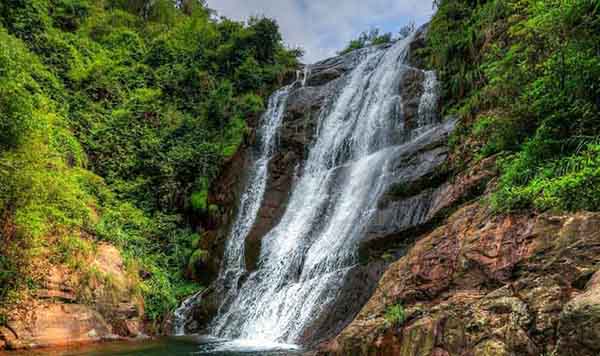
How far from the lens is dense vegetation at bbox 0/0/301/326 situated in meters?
11.2

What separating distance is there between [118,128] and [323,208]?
1210cm

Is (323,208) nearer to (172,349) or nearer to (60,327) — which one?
(172,349)

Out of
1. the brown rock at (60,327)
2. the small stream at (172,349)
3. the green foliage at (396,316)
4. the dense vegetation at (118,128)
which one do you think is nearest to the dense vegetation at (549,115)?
the green foliage at (396,316)

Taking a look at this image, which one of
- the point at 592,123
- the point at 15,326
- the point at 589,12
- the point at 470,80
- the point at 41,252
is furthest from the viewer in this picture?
the point at 470,80

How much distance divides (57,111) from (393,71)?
15433 mm

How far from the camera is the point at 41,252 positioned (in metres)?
10.5

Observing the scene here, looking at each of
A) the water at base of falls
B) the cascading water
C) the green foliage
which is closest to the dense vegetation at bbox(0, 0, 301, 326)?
the cascading water

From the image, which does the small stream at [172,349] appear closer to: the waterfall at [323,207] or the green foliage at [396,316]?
the waterfall at [323,207]

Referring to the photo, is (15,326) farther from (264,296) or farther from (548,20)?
(548,20)

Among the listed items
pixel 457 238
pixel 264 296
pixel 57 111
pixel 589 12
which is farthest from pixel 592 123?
pixel 57 111

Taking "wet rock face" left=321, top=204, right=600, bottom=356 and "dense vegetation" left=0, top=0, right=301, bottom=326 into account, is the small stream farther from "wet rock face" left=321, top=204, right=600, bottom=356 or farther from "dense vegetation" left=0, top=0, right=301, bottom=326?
"wet rock face" left=321, top=204, right=600, bottom=356

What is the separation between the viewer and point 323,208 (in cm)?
1431

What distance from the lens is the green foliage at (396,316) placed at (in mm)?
5414

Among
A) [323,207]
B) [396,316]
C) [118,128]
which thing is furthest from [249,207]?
[396,316]
